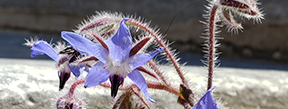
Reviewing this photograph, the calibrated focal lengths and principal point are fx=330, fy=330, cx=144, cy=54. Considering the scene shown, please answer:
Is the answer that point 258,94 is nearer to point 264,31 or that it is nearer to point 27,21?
point 264,31

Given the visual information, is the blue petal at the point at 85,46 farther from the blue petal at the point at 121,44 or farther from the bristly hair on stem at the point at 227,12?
the bristly hair on stem at the point at 227,12

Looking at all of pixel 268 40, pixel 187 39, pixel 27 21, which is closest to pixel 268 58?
A: pixel 268 40

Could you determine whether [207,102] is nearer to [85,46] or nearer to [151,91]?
[85,46]

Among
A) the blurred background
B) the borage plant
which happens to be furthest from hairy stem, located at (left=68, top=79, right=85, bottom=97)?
the blurred background

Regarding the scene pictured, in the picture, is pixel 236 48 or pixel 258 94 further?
pixel 236 48

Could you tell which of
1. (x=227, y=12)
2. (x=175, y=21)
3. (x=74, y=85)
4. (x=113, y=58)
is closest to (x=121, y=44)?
(x=113, y=58)

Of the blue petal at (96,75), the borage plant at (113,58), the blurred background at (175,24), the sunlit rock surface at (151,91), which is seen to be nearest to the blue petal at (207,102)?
the borage plant at (113,58)
